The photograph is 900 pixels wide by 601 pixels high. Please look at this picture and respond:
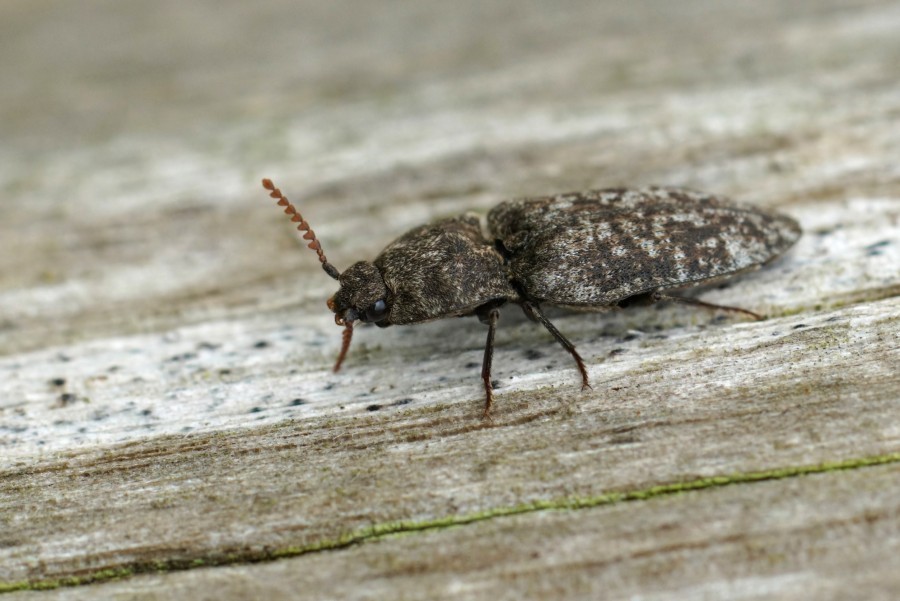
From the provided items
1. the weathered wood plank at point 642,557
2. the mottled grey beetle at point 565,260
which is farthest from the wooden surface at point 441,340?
the mottled grey beetle at point 565,260

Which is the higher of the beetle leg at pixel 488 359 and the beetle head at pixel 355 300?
the beetle head at pixel 355 300

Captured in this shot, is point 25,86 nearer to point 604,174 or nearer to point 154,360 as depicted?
point 154,360

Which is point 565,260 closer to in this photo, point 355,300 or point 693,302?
point 693,302

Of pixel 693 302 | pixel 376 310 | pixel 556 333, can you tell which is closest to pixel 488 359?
pixel 556 333

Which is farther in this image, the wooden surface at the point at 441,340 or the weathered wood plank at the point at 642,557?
the wooden surface at the point at 441,340

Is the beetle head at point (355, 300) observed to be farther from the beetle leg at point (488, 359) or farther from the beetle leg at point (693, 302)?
the beetle leg at point (693, 302)

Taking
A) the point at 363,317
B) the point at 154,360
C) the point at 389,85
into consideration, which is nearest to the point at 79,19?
the point at 389,85

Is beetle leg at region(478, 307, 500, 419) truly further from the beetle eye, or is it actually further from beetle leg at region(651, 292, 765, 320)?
beetle leg at region(651, 292, 765, 320)
